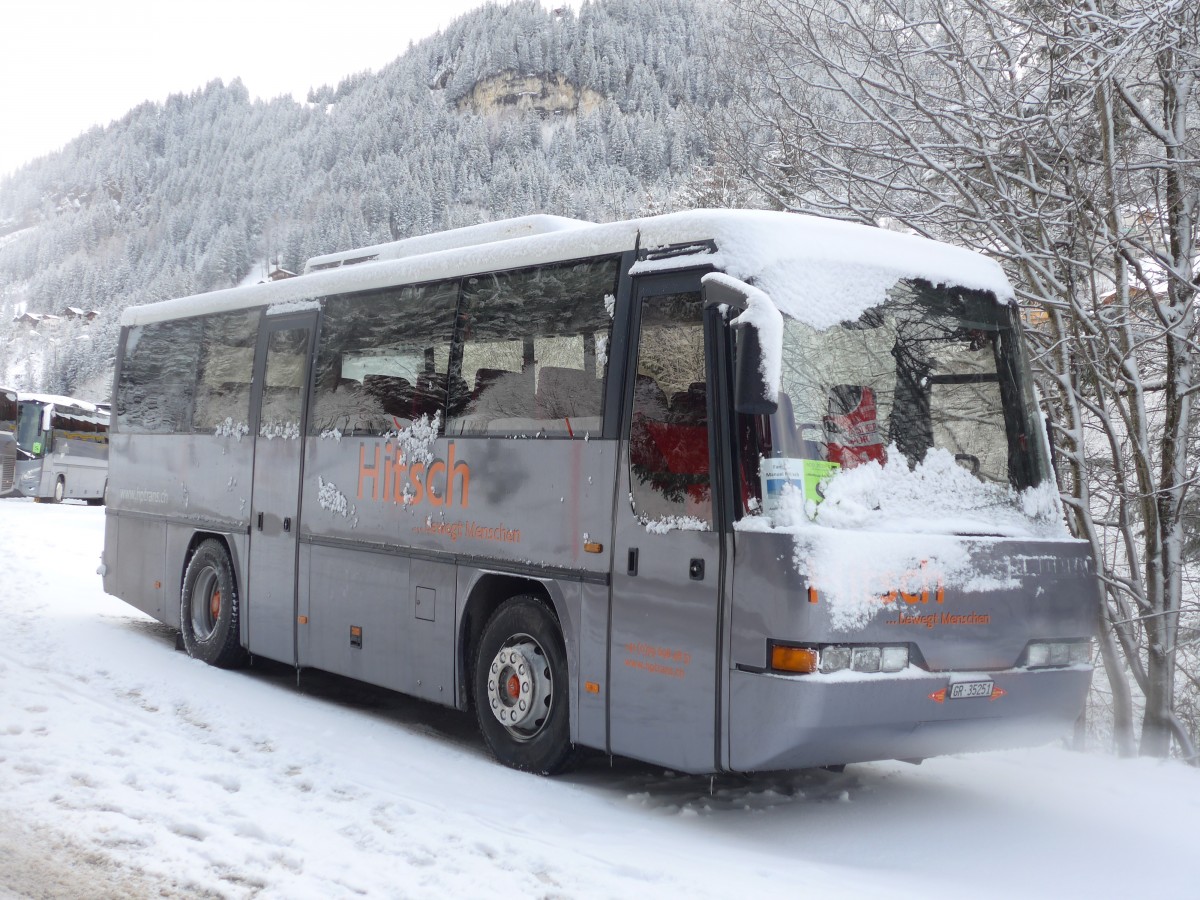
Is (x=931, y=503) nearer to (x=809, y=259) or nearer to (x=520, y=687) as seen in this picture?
(x=809, y=259)

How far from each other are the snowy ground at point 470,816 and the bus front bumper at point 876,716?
→ 0.45m

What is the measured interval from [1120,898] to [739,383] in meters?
2.71

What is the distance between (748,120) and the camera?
36.3 ft

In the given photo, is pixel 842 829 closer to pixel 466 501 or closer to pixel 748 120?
pixel 466 501

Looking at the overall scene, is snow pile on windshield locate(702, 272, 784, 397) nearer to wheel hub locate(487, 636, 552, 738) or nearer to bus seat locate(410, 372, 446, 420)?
wheel hub locate(487, 636, 552, 738)

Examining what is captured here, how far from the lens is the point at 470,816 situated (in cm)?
612

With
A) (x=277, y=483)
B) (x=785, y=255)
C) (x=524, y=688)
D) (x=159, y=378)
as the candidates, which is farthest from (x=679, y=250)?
(x=159, y=378)

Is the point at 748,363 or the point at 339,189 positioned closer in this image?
the point at 748,363

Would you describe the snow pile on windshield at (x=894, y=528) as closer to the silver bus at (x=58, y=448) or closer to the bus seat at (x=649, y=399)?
the bus seat at (x=649, y=399)

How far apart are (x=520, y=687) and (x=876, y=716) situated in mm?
2372

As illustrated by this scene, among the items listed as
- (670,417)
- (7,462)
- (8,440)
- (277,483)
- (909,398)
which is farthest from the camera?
(7,462)

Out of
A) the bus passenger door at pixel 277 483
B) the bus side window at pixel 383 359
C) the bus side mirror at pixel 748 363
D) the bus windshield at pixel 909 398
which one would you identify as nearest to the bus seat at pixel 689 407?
the bus side mirror at pixel 748 363

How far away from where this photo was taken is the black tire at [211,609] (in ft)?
35.1

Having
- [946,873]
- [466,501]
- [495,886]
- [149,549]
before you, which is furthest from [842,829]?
[149,549]
